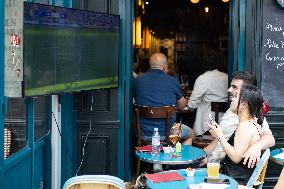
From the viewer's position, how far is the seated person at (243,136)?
13.6 feet

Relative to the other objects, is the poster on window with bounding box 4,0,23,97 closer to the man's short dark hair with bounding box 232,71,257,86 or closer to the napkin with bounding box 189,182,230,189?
the napkin with bounding box 189,182,230,189

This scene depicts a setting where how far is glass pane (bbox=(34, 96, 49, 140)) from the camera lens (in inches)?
195

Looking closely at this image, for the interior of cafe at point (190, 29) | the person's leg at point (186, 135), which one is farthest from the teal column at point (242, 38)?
the interior of cafe at point (190, 29)

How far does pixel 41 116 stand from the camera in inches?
203

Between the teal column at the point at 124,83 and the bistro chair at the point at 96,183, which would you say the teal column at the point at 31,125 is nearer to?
the bistro chair at the point at 96,183

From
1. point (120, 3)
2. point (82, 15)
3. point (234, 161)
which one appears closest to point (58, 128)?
point (82, 15)

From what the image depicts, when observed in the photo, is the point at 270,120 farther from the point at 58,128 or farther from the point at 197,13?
the point at 197,13

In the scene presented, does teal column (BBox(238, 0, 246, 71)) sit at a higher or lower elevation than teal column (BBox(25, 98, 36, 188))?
higher

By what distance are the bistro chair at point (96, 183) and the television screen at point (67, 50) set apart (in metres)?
1.26

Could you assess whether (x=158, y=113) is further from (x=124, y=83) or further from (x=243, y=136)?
(x=243, y=136)

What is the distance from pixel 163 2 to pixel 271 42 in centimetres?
745

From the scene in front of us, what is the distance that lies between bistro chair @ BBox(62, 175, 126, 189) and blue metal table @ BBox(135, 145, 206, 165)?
178cm

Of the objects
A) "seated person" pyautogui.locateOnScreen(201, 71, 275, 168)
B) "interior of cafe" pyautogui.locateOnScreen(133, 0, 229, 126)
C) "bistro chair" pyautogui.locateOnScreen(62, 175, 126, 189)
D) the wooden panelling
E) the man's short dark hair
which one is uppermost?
"interior of cafe" pyautogui.locateOnScreen(133, 0, 229, 126)

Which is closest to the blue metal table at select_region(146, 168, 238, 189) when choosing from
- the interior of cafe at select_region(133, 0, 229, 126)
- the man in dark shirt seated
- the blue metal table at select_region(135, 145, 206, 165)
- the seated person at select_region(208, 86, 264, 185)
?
the seated person at select_region(208, 86, 264, 185)
